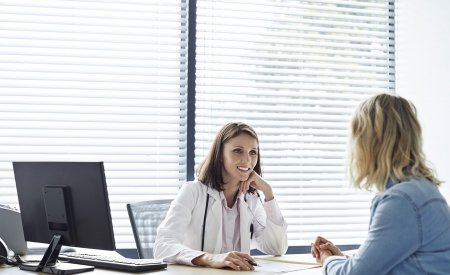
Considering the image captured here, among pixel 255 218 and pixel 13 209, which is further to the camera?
pixel 255 218

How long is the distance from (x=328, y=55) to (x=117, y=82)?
4.97 feet

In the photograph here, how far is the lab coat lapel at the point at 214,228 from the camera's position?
10.7 ft

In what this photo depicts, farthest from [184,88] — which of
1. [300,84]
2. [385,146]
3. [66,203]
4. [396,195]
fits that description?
[396,195]

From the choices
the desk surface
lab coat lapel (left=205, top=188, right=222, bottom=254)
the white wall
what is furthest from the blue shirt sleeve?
the white wall

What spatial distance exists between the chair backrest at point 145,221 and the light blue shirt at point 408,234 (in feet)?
5.10

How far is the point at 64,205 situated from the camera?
103 inches

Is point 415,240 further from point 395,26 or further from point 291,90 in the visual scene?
point 395,26

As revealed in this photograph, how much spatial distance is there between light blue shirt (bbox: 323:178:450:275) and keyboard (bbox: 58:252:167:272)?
37.4 inches

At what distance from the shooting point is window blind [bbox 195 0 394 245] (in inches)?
166

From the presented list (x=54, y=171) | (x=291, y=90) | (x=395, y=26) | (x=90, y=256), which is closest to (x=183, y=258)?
(x=90, y=256)

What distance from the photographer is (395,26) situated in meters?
4.68

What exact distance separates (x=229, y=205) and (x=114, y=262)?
89 cm

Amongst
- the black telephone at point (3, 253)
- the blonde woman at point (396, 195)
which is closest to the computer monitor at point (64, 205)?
the black telephone at point (3, 253)

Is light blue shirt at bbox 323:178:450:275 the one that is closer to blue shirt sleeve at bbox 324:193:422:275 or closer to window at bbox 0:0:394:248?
blue shirt sleeve at bbox 324:193:422:275
